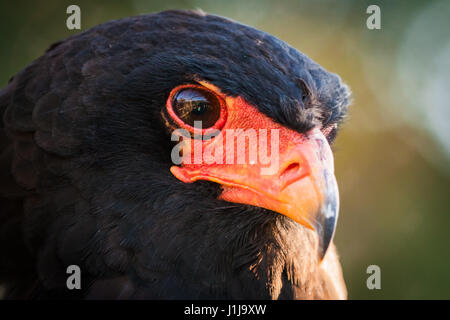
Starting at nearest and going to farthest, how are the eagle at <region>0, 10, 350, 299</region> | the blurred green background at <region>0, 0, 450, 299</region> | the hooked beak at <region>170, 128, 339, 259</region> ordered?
the hooked beak at <region>170, 128, 339, 259</region> → the eagle at <region>0, 10, 350, 299</region> → the blurred green background at <region>0, 0, 450, 299</region>

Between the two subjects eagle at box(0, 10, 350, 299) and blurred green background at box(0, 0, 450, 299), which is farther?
blurred green background at box(0, 0, 450, 299)

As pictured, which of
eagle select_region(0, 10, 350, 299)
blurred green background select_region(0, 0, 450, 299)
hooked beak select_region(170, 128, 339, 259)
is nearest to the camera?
hooked beak select_region(170, 128, 339, 259)

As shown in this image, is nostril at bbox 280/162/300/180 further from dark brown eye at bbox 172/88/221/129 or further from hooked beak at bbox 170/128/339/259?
dark brown eye at bbox 172/88/221/129

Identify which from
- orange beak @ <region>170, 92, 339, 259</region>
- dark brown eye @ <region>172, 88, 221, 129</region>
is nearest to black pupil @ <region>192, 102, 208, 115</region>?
dark brown eye @ <region>172, 88, 221, 129</region>

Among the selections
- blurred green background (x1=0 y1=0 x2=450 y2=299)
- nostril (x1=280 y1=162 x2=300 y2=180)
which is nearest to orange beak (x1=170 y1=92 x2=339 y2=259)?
nostril (x1=280 y1=162 x2=300 y2=180)

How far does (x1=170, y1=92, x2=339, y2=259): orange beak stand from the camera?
6.73 feet

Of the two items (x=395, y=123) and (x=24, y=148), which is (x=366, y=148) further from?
(x=24, y=148)

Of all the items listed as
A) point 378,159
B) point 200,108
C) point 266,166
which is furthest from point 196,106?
point 378,159

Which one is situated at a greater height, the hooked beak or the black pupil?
the black pupil

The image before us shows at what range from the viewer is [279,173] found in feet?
7.06

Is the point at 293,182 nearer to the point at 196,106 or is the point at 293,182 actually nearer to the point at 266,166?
the point at 266,166

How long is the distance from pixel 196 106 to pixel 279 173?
0.51 meters

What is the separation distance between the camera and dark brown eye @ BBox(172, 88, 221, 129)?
7.51ft

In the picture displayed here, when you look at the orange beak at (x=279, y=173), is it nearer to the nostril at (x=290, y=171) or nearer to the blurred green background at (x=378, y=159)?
the nostril at (x=290, y=171)
